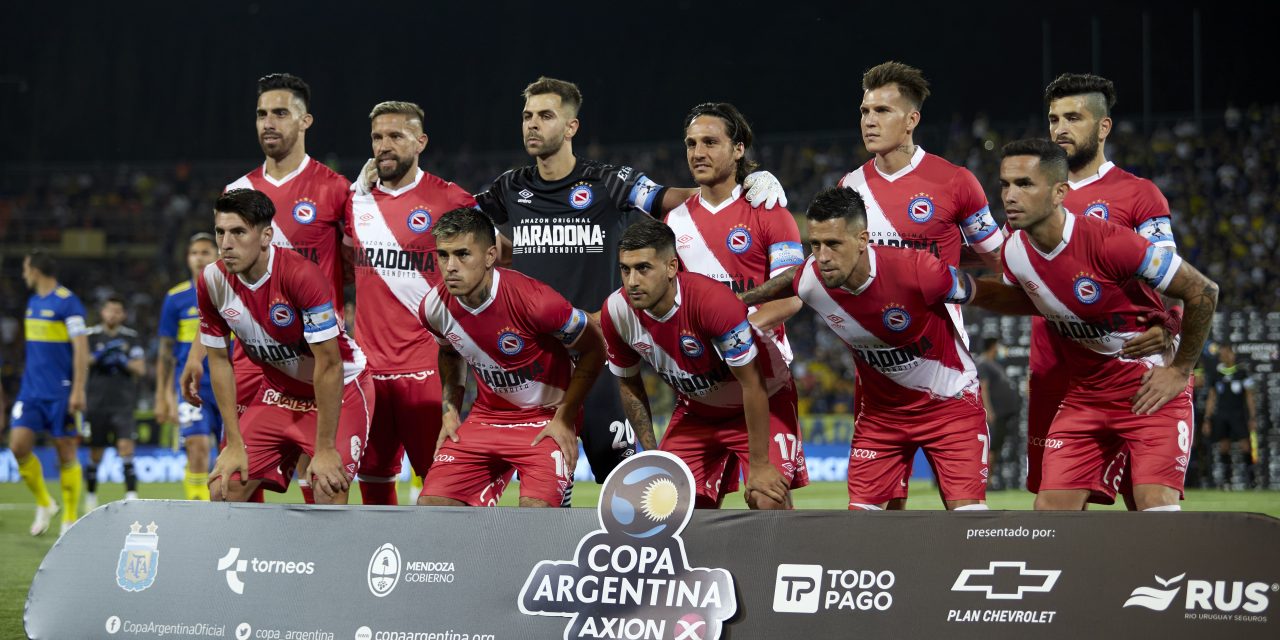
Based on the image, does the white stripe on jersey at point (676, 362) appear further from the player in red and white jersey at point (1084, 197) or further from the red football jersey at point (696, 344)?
the player in red and white jersey at point (1084, 197)

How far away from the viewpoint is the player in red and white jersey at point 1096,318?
5320 mm

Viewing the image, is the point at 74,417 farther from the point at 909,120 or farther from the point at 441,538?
the point at 909,120

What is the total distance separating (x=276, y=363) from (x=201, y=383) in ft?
Result: 15.4

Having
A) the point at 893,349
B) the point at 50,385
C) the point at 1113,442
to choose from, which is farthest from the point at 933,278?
the point at 50,385

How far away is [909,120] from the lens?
6.20 metres

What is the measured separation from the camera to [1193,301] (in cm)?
522

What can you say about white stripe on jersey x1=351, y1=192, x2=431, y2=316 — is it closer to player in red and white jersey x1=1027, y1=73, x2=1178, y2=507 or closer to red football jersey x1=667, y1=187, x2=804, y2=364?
red football jersey x1=667, y1=187, x2=804, y2=364

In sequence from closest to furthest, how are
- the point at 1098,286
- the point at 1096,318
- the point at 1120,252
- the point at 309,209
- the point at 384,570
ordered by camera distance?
the point at 384,570 < the point at 1120,252 < the point at 1098,286 < the point at 1096,318 < the point at 309,209

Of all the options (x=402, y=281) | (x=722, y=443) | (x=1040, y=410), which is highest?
(x=402, y=281)

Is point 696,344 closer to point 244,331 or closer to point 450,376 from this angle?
point 450,376

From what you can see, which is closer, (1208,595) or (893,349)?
(1208,595)

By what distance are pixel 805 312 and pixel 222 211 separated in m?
23.2

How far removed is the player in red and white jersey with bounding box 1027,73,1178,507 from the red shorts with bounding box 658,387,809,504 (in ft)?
3.82


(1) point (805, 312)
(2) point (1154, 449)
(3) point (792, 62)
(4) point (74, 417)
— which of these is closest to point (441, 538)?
(2) point (1154, 449)
